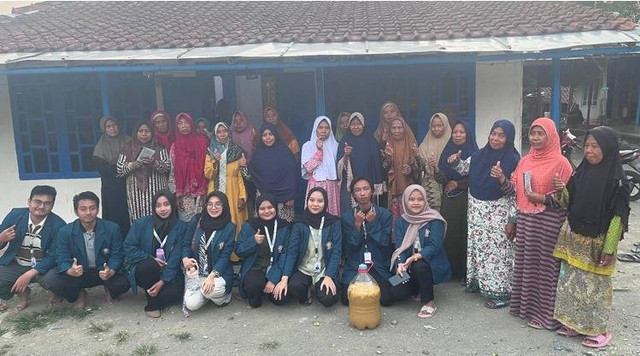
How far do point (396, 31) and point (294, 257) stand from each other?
9.14 ft

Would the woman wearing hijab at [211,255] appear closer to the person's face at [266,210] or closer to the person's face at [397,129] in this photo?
the person's face at [266,210]

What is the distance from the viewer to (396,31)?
5223 mm

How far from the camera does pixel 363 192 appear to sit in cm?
385

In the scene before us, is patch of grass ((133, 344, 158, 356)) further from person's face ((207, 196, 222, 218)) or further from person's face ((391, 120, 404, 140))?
person's face ((391, 120, 404, 140))

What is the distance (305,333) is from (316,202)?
1001 mm

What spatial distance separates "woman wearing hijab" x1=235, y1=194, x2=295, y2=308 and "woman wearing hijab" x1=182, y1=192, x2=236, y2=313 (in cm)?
12

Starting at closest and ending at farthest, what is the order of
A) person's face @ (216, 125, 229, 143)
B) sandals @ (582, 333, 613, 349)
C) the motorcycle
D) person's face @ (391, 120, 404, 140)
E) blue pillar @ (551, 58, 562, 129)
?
sandals @ (582, 333, 613, 349) → person's face @ (391, 120, 404, 140) → person's face @ (216, 125, 229, 143) → blue pillar @ (551, 58, 562, 129) → the motorcycle

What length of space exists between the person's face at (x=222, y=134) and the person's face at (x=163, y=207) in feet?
2.96

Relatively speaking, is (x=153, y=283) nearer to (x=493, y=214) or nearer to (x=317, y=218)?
(x=317, y=218)

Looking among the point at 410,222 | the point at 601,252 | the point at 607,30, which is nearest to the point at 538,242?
the point at 601,252

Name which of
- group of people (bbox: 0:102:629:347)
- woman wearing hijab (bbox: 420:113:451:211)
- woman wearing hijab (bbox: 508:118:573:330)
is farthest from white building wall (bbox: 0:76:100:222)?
woman wearing hijab (bbox: 508:118:573:330)

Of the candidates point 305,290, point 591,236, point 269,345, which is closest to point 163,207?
point 305,290

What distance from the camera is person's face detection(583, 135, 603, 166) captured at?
9.46ft

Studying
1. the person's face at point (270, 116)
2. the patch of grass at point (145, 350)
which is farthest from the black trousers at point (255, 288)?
the person's face at point (270, 116)
